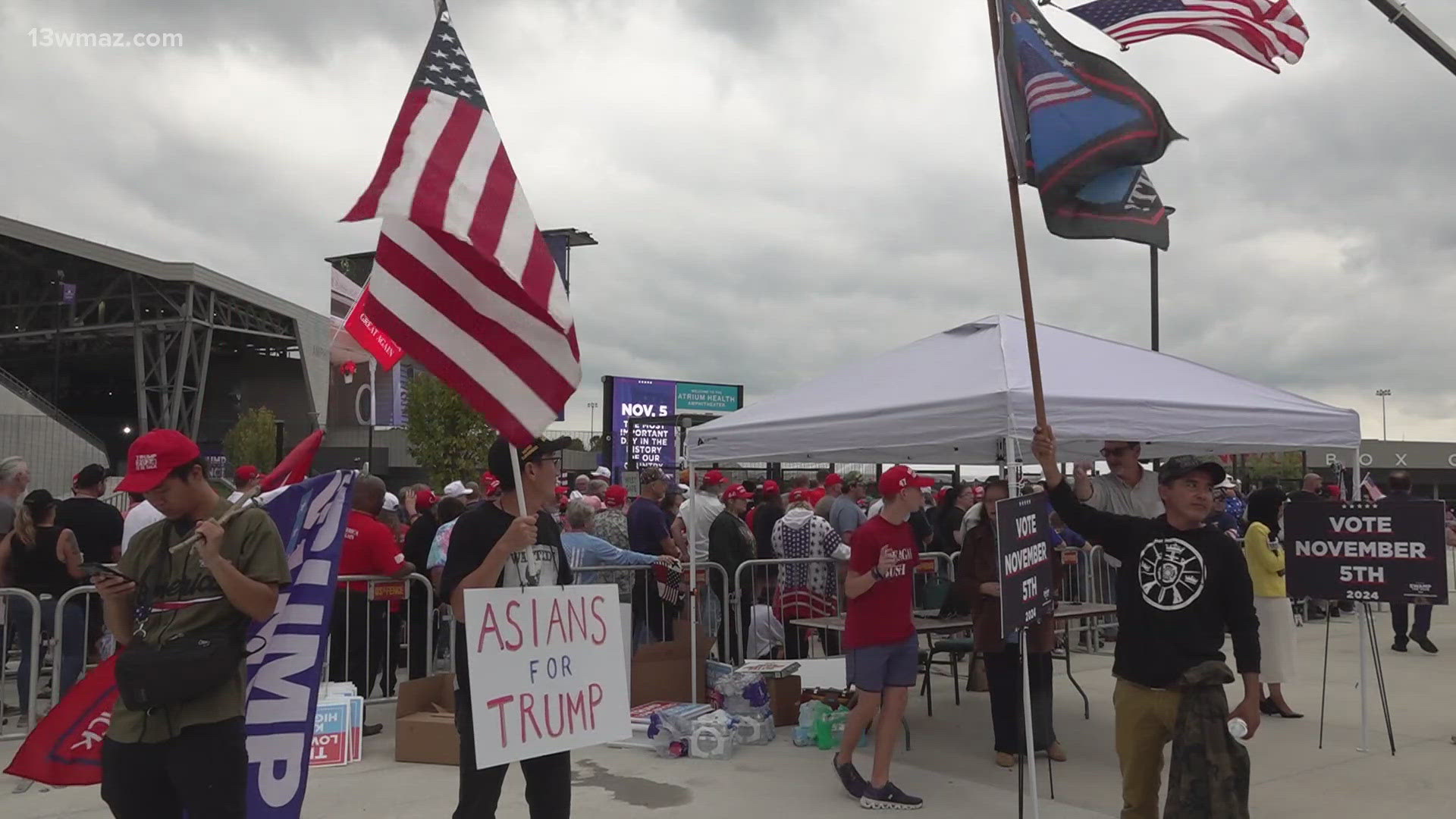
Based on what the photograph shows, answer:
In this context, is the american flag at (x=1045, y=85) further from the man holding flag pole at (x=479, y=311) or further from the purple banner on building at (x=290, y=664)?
the purple banner on building at (x=290, y=664)

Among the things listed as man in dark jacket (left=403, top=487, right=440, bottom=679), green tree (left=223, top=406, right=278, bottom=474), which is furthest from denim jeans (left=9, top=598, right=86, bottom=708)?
green tree (left=223, top=406, right=278, bottom=474)

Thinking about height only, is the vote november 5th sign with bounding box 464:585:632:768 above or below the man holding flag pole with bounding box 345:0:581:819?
below

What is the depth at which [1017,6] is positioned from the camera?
17.1 ft

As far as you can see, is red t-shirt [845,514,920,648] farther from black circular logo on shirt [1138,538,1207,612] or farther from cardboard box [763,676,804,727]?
cardboard box [763,676,804,727]

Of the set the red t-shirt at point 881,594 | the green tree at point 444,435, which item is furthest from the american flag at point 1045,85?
the green tree at point 444,435

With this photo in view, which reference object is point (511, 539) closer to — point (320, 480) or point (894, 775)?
point (320, 480)

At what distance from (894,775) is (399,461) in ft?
166

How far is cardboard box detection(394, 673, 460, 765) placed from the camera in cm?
688

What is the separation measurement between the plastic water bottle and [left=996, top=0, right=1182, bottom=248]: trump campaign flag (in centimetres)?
223

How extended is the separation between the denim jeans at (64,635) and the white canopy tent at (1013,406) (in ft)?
15.8

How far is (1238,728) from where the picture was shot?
4086 millimetres

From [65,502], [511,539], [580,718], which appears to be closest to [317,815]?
[580,718]

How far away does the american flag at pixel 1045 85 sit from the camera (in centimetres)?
507

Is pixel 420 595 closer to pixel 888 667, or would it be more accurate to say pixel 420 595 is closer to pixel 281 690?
pixel 888 667
